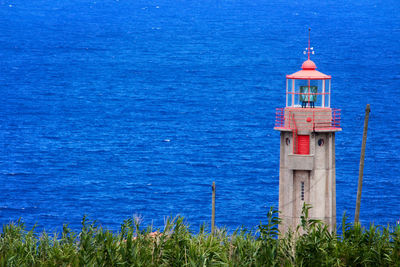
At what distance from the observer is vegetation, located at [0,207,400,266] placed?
1695 inches

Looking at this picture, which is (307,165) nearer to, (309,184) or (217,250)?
(309,184)

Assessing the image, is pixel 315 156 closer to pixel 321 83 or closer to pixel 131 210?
pixel 321 83

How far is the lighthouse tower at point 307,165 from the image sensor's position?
52.6 metres

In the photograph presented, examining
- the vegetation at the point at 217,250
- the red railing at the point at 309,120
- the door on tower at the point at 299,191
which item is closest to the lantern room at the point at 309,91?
the red railing at the point at 309,120

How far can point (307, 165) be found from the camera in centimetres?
A: 5256

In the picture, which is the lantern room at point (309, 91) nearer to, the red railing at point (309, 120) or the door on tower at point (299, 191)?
the red railing at point (309, 120)

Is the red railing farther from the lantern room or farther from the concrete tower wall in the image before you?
the lantern room

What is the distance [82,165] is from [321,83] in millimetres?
115477

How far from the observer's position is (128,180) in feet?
500

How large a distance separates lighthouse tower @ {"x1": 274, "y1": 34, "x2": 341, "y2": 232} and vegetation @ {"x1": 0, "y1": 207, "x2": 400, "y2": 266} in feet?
22.1

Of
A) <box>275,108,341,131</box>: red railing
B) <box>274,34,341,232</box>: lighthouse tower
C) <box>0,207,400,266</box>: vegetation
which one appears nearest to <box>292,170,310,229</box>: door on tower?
<box>274,34,341,232</box>: lighthouse tower

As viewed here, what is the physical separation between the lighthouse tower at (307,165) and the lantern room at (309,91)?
1.60 feet

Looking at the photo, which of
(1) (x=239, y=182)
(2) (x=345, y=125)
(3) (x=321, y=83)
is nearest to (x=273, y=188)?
(1) (x=239, y=182)

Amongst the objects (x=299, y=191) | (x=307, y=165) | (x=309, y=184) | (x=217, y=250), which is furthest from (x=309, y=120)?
(x=217, y=250)
